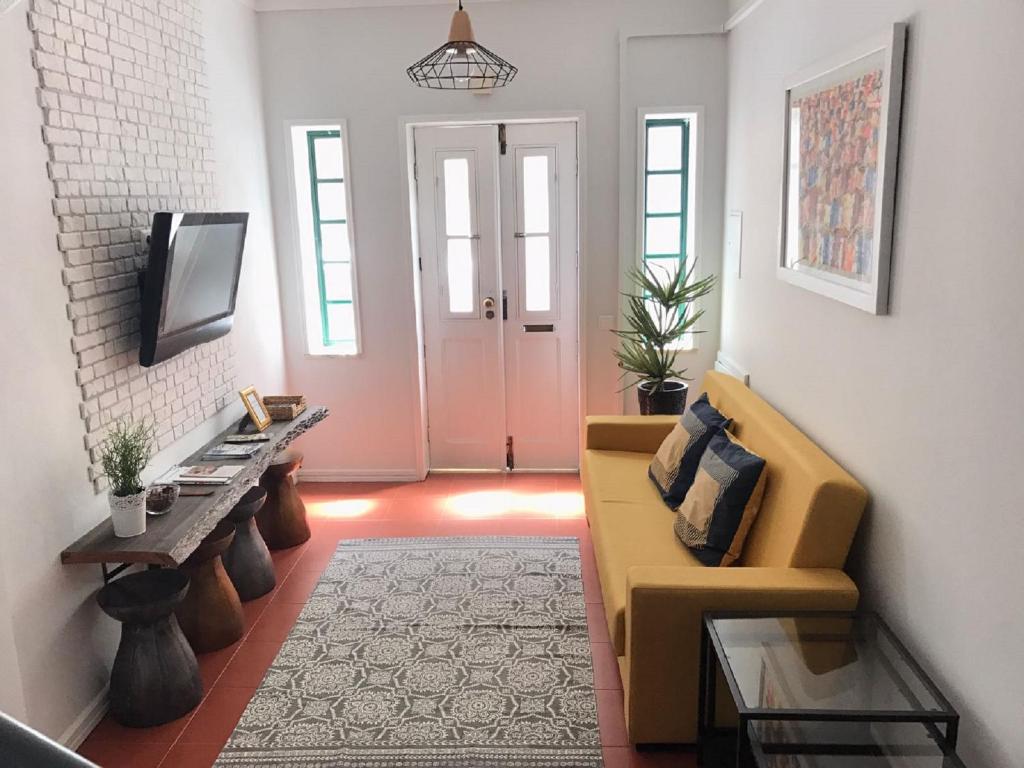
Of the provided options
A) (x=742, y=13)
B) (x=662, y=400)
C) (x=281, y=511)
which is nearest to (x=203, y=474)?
(x=281, y=511)

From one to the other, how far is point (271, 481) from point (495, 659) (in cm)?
170

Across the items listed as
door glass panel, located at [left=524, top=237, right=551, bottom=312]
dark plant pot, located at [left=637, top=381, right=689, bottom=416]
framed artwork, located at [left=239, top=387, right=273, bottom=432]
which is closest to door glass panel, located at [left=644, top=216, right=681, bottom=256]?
door glass panel, located at [left=524, top=237, right=551, bottom=312]

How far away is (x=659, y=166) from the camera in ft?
16.3

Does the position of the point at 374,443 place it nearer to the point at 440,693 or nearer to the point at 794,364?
the point at 440,693

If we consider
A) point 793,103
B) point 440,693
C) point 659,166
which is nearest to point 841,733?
point 440,693

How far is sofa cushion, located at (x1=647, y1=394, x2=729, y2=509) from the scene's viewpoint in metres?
3.52

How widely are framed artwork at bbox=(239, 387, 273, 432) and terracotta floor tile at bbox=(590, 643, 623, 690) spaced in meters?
1.97

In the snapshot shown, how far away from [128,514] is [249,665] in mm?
833

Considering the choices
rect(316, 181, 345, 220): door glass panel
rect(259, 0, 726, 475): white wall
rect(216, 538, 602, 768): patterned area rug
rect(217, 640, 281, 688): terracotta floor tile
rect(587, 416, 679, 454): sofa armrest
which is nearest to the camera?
rect(216, 538, 602, 768): patterned area rug

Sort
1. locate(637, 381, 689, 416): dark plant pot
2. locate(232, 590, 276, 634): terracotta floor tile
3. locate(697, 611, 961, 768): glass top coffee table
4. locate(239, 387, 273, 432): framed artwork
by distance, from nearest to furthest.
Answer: locate(697, 611, 961, 768): glass top coffee table → locate(232, 590, 276, 634): terracotta floor tile → locate(239, 387, 273, 432): framed artwork → locate(637, 381, 689, 416): dark plant pot

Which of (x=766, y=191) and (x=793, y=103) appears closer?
(x=793, y=103)

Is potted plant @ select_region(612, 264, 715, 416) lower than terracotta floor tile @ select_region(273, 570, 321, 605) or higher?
higher

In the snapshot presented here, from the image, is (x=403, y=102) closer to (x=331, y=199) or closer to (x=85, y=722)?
(x=331, y=199)

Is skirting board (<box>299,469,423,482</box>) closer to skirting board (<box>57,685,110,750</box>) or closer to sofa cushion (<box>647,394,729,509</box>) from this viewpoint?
sofa cushion (<box>647,394,729,509</box>)
